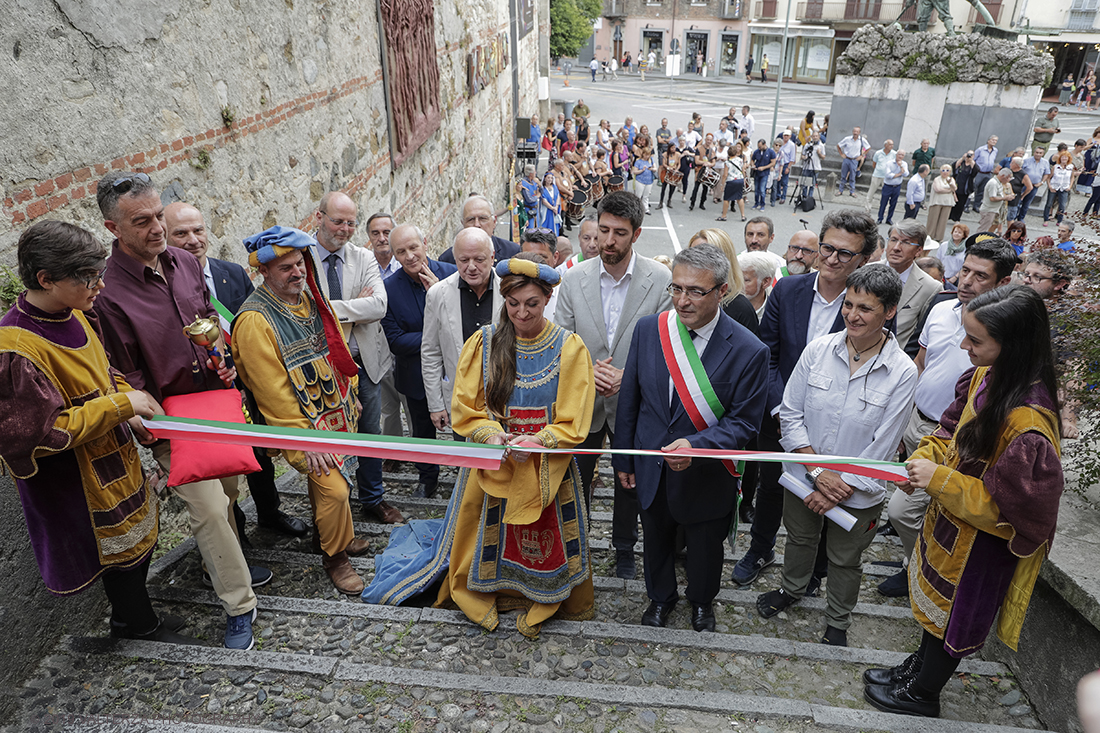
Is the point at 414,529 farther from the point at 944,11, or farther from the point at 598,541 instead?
the point at 944,11

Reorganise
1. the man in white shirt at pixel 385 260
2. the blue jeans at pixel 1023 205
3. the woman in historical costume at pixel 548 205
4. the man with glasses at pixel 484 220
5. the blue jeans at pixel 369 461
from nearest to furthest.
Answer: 1. the blue jeans at pixel 369 461
2. the man in white shirt at pixel 385 260
3. the man with glasses at pixel 484 220
4. the woman in historical costume at pixel 548 205
5. the blue jeans at pixel 1023 205

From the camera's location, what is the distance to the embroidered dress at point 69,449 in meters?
2.40

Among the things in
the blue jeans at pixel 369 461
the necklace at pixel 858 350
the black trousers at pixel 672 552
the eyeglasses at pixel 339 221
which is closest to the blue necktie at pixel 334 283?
the eyeglasses at pixel 339 221

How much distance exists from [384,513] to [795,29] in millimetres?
47474

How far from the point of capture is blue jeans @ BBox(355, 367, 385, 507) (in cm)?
432

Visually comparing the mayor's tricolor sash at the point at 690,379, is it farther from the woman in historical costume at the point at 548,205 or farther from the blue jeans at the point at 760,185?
the blue jeans at the point at 760,185

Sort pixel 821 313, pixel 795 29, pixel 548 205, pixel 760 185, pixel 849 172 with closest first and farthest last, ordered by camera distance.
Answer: pixel 821 313 → pixel 548 205 → pixel 760 185 → pixel 849 172 → pixel 795 29

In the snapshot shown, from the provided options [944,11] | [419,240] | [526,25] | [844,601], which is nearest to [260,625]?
[419,240]

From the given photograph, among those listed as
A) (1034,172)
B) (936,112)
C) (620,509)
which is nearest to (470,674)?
(620,509)

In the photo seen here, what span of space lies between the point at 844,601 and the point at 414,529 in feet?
7.69

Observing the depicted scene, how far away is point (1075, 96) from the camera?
3353cm

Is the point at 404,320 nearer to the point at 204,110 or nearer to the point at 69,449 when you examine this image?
the point at 204,110

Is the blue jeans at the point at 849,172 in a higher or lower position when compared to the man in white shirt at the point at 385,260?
lower

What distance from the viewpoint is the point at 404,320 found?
184 inches
